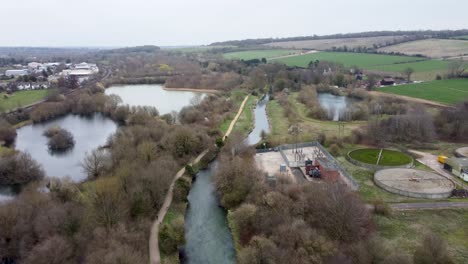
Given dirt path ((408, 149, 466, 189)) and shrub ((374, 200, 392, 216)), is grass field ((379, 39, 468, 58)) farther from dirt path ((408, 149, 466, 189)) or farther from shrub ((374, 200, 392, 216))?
shrub ((374, 200, 392, 216))

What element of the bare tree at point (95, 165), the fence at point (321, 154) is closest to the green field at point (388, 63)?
the fence at point (321, 154)

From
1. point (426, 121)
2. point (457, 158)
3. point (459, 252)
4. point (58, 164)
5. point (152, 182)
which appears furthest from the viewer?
point (426, 121)

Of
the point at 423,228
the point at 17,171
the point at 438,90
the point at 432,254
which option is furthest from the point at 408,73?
the point at 17,171

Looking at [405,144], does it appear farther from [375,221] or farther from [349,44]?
[349,44]

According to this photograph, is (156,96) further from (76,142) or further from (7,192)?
(7,192)

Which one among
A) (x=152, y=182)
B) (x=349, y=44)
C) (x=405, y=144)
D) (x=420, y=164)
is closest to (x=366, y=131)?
(x=405, y=144)

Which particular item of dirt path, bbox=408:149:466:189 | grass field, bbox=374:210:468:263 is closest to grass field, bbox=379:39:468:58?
dirt path, bbox=408:149:466:189

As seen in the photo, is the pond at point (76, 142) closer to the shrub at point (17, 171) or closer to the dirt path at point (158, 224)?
the shrub at point (17, 171)
